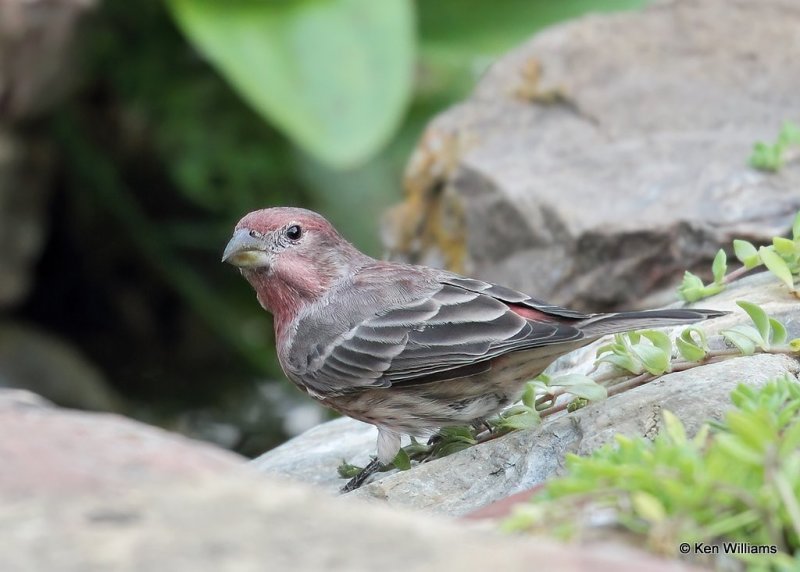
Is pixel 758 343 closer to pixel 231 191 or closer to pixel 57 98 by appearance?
pixel 231 191

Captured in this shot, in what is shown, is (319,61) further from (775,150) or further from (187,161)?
(775,150)

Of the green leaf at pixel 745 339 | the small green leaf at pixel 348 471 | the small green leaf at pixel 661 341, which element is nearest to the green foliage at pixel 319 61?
the small green leaf at pixel 348 471

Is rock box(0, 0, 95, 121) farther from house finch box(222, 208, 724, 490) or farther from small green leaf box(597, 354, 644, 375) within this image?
small green leaf box(597, 354, 644, 375)

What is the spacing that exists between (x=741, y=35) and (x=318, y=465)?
3326 millimetres

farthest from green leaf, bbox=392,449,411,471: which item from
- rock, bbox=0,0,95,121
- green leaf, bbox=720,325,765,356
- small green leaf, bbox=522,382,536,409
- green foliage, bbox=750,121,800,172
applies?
rock, bbox=0,0,95,121

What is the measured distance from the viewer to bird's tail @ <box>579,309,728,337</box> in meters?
3.26

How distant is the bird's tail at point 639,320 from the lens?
10.7ft

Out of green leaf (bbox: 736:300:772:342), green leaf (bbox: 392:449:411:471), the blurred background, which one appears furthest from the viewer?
the blurred background

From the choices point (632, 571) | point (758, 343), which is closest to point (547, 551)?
point (632, 571)

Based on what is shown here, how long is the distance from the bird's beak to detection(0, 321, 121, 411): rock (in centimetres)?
343

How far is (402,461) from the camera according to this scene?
3.68 meters

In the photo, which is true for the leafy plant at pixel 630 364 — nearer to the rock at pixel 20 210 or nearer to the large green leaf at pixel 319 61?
the large green leaf at pixel 319 61

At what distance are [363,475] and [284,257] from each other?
36.4 inches

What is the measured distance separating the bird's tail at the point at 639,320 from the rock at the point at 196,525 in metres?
1.30
